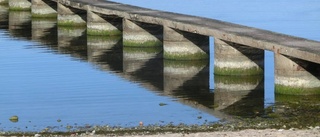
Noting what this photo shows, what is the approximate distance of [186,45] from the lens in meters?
32.1

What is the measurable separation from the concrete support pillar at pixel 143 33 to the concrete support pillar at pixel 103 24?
3176 mm

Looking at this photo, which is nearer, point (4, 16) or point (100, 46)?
point (100, 46)

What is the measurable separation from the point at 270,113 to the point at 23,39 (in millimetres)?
18503

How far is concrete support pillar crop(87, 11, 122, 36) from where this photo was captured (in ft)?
128

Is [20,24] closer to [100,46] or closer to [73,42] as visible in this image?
[73,42]

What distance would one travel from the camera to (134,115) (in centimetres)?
2456

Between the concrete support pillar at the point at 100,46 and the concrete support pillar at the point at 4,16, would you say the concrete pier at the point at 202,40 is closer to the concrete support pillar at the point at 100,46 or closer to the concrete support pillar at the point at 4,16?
the concrete support pillar at the point at 100,46

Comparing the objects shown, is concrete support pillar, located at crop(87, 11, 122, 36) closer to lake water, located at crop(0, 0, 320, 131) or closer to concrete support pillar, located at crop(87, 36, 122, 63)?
concrete support pillar, located at crop(87, 36, 122, 63)

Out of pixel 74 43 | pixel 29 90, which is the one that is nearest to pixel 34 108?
pixel 29 90

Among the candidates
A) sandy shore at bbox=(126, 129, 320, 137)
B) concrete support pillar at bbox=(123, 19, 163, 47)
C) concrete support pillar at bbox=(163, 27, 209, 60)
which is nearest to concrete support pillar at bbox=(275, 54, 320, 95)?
sandy shore at bbox=(126, 129, 320, 137)

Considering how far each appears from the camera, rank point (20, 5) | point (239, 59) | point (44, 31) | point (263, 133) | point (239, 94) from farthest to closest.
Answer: point (20, 5) → point (44, 31) → point (239, 59) → point (239, 94) → point (263, 133)

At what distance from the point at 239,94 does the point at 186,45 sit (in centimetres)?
497

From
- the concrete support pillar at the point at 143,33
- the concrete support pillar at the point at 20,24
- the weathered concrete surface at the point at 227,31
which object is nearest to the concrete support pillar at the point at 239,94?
the weathered concrete surface at the point at 227,31

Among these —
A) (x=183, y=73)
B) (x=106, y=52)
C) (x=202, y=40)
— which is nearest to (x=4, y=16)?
(x=106, y=52)
